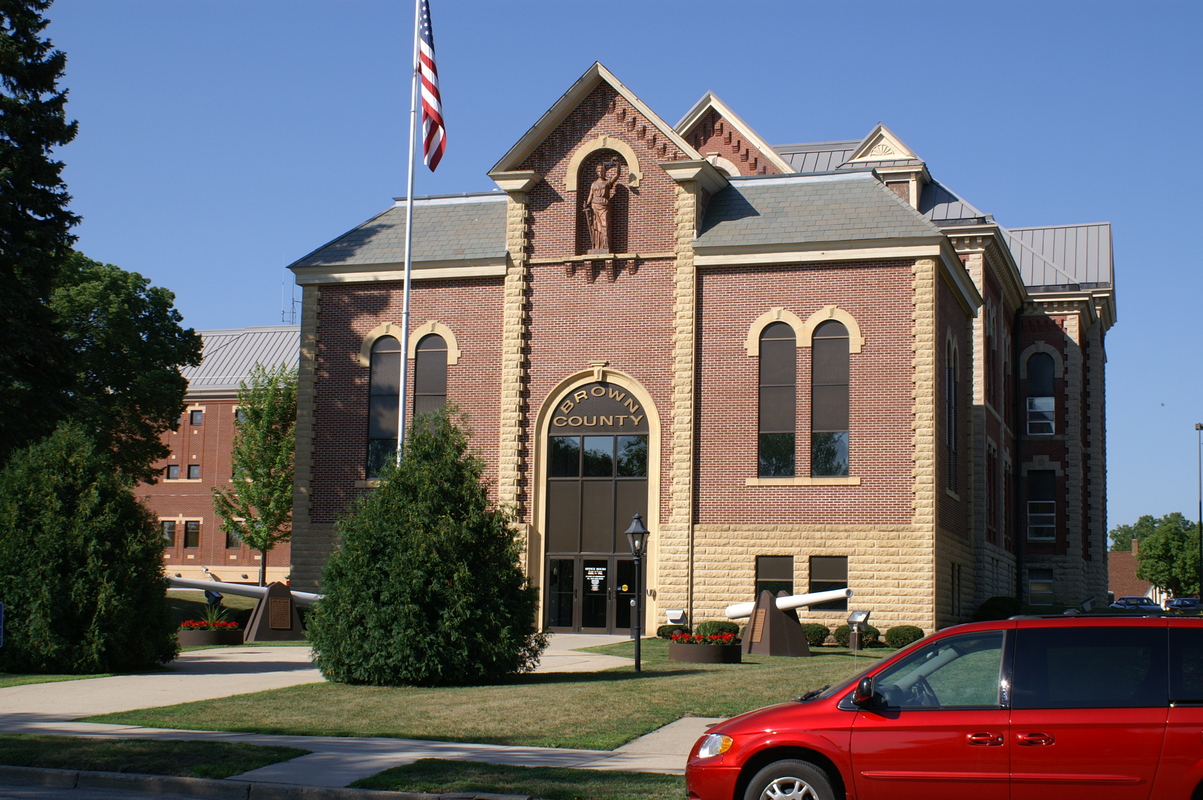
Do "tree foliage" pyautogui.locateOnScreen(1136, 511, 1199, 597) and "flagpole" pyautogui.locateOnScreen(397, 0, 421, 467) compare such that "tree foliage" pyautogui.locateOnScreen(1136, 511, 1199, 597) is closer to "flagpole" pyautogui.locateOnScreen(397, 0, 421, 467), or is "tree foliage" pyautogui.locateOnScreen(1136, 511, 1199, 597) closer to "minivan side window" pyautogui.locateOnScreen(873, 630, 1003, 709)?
"flagpole" pyautogui.locateOnScreen(397, 0, 421, 467)

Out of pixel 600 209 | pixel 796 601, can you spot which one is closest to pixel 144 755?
pixel 796 601

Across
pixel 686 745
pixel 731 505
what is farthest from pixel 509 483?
pixel 686 745

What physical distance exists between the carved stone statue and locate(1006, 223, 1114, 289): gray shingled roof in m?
23.0

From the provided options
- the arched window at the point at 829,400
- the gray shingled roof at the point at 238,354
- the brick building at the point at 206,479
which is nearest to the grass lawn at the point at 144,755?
the arched window at the point at 829,400

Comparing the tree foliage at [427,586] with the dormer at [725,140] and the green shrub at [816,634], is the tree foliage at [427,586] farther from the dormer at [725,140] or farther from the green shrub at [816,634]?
the dormer at [725,140]

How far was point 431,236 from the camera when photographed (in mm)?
35875

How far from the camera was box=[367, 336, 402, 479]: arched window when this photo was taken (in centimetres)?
3481

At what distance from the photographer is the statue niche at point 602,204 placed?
1319 inches

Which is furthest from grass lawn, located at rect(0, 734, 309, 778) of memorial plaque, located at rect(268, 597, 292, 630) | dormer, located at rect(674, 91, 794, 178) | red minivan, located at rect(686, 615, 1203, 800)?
dormer, located at rect(674, 91, 794, 178)

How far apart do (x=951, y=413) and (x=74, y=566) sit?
77.9 feet

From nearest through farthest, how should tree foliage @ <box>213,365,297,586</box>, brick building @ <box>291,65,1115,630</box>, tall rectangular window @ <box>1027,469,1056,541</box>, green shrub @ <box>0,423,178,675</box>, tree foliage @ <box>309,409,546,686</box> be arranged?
1. tree foliage @ <box>309,409,546,686</box>
2. green shrub @ <box>0,423,178,675</box>
3. brick building @ <box>291,65,1115,630</box>
4. tall rectangular window @ <box>1027,469,1056,541</box>
5. tree foliage @ <box>213,365,297,586</box>

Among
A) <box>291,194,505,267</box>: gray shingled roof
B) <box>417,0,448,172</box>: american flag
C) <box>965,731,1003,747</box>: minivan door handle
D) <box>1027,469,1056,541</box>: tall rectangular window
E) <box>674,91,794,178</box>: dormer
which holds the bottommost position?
<box>965,731,1003,747</box>: minivan door handle

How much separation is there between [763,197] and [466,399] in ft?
32.9

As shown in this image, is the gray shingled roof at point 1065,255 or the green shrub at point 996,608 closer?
the green shrub at point 996,608
